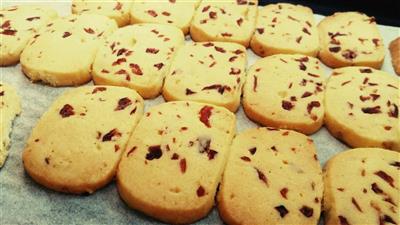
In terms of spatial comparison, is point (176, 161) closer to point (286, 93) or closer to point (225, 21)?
point (286, 93)

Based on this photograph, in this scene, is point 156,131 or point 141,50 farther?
point 141,50

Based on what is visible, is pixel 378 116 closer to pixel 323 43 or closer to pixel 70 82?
pixel 323 43

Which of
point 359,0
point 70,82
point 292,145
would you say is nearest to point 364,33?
point 359,0

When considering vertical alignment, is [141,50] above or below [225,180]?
above

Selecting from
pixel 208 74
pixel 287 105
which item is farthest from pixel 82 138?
pixel 287 105

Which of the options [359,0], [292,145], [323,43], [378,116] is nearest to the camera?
[292,145]

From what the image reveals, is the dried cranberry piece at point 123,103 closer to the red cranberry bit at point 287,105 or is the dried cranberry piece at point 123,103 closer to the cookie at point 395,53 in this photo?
the red cranberry bit at point 287,105
